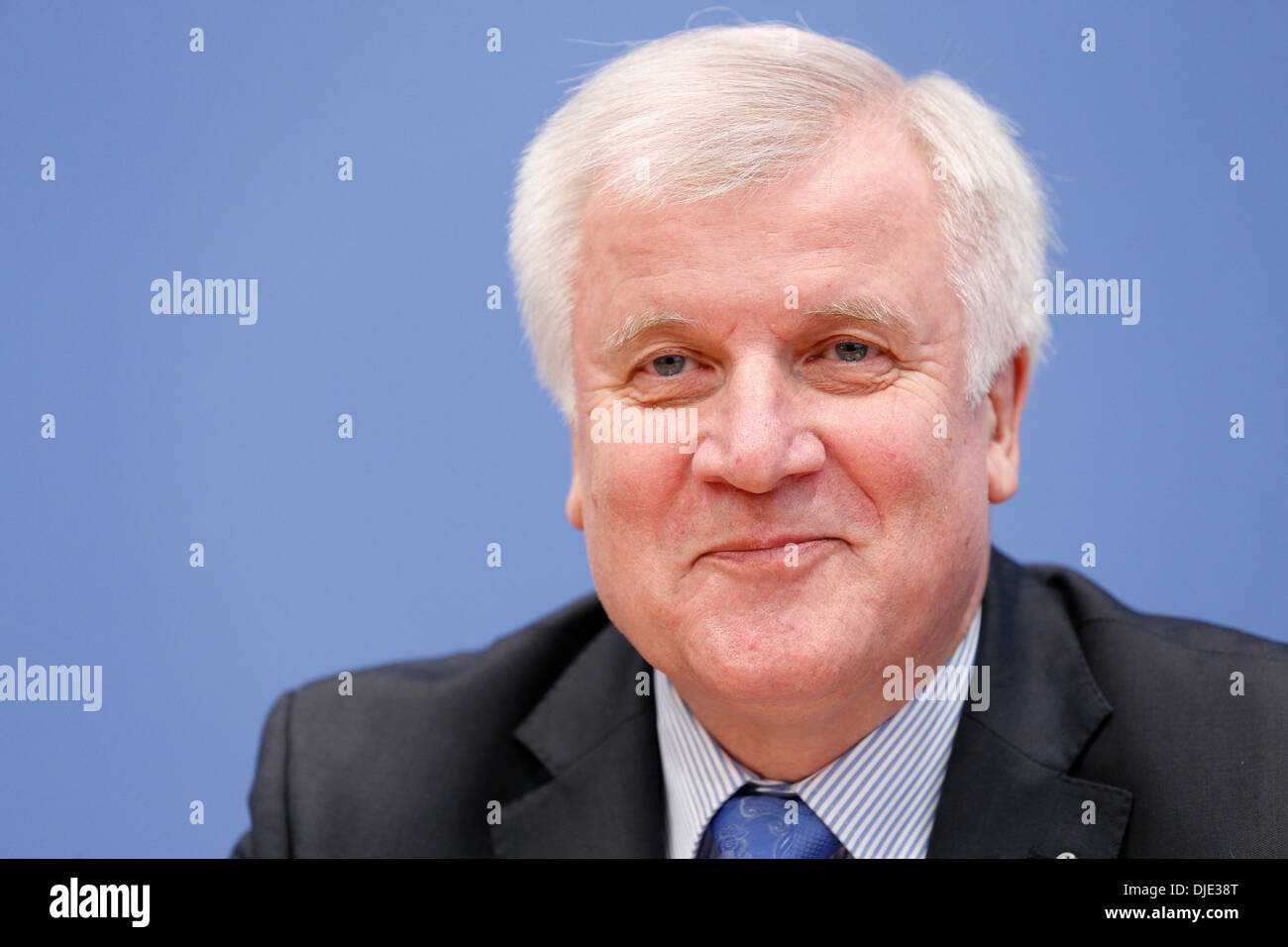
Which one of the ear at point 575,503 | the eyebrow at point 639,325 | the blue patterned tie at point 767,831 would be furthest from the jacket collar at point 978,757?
the eyebrow at point 639,325

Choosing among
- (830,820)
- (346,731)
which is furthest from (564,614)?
(830,820)

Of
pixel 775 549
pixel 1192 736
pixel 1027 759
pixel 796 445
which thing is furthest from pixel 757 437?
pixel 1192 736

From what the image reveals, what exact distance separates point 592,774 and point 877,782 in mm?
543

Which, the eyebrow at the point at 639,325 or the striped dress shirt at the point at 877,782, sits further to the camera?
the striped dress shirt at the point at 877,782

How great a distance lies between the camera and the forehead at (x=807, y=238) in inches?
81.9

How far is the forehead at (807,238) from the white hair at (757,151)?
0.03 metres

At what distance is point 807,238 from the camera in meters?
2.08

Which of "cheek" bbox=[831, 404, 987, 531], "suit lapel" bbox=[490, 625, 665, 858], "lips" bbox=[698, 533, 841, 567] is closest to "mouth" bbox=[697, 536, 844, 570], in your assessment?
"lips" bbox=[698, 533, 841, 567]

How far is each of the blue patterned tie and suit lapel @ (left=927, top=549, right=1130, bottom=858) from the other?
188mm

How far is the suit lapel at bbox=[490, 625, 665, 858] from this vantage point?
2398 mm

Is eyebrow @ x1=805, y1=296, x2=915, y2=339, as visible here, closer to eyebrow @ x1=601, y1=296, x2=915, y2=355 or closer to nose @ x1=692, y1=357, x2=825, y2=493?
eyebrow @ x1=601, y1=296, x2=915, y2=355

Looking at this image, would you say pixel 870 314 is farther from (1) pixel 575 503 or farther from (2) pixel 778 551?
(1) pixel 575 503

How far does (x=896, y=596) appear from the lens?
2105mm

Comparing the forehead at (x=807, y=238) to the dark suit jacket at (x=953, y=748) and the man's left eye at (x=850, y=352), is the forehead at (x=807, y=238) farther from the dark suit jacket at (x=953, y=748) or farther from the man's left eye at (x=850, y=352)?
the dark suit jacket at (x=953, y=748)
